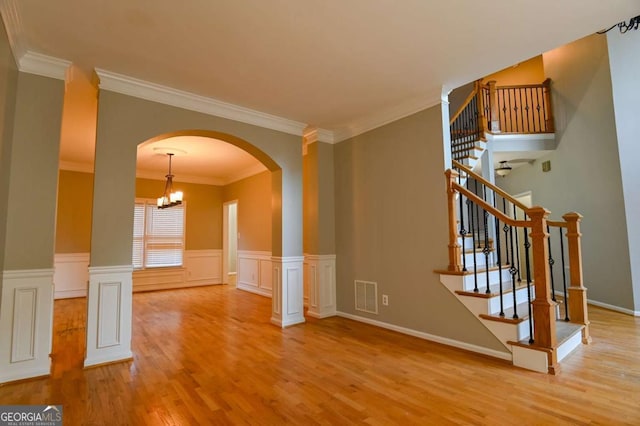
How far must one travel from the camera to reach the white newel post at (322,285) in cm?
470

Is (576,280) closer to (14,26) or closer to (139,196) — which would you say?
(14,26)


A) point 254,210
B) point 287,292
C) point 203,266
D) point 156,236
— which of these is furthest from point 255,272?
point 287,292

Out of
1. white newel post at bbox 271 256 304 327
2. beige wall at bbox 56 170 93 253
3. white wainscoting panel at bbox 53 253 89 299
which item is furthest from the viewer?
beige wall at bbox 56 170 93 253

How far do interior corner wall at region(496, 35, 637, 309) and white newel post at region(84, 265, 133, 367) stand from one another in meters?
6.47

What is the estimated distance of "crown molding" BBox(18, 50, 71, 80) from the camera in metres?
2.83

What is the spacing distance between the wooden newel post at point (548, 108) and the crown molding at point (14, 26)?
24.8 feet

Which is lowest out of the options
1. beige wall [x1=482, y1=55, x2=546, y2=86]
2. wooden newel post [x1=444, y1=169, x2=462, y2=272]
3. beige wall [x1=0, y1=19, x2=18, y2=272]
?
wooden newel post [x1=444, y1=169, x2=462, y2=272]

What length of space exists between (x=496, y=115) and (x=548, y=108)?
1.15 m

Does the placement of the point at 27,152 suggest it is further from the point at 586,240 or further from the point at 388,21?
the point at 586,240

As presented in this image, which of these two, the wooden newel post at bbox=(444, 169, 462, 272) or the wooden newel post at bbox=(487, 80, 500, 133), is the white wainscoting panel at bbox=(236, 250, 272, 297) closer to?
the wooden newel post at bbox=(444, 169, 462, 272)

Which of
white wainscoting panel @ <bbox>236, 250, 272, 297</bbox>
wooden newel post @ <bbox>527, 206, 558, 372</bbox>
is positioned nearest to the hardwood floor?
wooden newel post @ <bbox>527, 206, 558, 372</bbox>

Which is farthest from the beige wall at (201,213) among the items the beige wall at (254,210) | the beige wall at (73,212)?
the beige wall at (73,212)

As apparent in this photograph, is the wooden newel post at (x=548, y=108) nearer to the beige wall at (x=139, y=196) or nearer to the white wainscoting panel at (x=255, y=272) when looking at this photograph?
the white wainscoting panel at (x=255, y=272)

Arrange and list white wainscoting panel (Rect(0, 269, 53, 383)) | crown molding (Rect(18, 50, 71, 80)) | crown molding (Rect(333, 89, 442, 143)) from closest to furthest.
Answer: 1. white wainscoting panel (Rect(0, 269, 53, 383))
2. crown molding (Rect(18, 50, 71, 80))
3. crown molding (Rect(333, 89, 442, 143))
